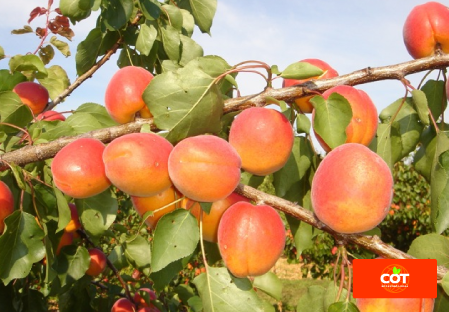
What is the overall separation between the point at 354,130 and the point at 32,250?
2.80ft

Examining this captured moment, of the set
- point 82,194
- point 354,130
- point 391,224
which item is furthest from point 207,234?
point 391,224

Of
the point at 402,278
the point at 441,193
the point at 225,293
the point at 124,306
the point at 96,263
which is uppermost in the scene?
the point at 441,193

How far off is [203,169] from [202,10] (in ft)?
3.94

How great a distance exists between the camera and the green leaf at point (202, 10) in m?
1.73

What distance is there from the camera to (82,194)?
33.0 inches

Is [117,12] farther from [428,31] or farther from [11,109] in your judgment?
[428,31]

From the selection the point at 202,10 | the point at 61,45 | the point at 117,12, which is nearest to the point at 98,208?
the point at 117,12

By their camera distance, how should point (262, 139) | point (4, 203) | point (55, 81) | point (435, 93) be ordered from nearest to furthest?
1. point (262, 139)
2. point (4, 203)
3. point (435, 93)
4. point (55, 81)

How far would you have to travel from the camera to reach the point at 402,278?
82 cm

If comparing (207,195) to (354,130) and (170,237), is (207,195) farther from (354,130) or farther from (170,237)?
(354,130)

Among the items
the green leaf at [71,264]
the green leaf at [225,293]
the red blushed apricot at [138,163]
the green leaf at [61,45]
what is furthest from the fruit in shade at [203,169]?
the green leaf at [61,45]

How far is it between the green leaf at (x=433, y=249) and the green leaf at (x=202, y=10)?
1.25 metres

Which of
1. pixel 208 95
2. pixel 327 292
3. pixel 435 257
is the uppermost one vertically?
pixel 208 95

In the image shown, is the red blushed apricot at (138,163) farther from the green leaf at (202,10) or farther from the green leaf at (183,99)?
the green leaf at (202,10)
